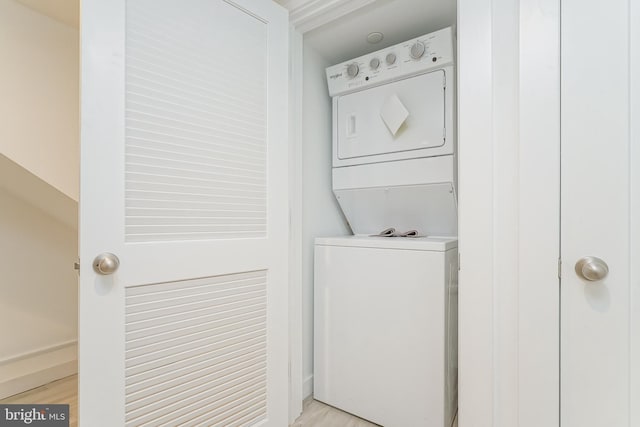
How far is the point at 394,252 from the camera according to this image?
4.97 ft

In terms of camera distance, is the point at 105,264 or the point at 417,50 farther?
the point at 417,50

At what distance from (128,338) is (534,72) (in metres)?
1.60

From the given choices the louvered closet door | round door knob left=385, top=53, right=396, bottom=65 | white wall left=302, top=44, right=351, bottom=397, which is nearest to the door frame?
round door knob left=385, top=53, right=396, bottom=65

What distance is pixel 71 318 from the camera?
2164 mm

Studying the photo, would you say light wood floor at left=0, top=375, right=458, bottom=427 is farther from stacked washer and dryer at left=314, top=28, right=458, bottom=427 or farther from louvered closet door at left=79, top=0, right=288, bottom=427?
louvered closet door at left=79, top=0, right=288, bottom=427

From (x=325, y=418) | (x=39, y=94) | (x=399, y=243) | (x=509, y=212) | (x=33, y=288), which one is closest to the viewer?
(x=509, y=212)

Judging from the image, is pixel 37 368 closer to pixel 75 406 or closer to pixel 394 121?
pixel 75 406

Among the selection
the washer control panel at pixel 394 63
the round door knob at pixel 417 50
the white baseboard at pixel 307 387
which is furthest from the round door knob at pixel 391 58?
the white baseboard at pixel 307 387

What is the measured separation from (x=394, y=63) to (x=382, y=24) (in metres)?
0.22

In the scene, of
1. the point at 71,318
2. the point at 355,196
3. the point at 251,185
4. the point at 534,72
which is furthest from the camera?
the point at 71,318
